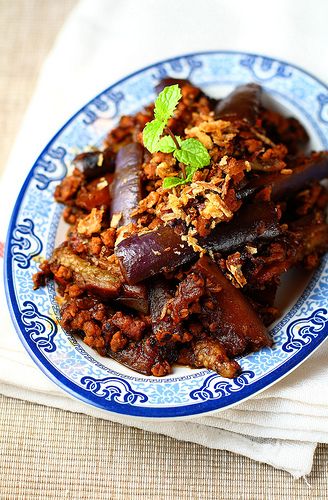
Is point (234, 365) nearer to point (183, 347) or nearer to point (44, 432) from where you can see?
point (183, 347)

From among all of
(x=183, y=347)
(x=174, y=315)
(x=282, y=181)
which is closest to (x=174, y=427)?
(x=183, y=347)

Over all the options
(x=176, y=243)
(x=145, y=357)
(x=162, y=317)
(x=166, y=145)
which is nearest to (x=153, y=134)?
(x=166, y=145)

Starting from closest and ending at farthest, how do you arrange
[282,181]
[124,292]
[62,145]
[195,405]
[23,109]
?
[195,405] → [124,292] → [282,181] → [62,145] → [23,109]

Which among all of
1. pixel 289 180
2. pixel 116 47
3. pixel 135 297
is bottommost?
pixel 135 297

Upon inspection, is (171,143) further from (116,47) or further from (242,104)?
(116,47)

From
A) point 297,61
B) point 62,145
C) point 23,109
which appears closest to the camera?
point 62,145

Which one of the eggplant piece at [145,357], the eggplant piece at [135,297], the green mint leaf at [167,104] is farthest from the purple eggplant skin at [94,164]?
the eggplant piece at [145,357]
